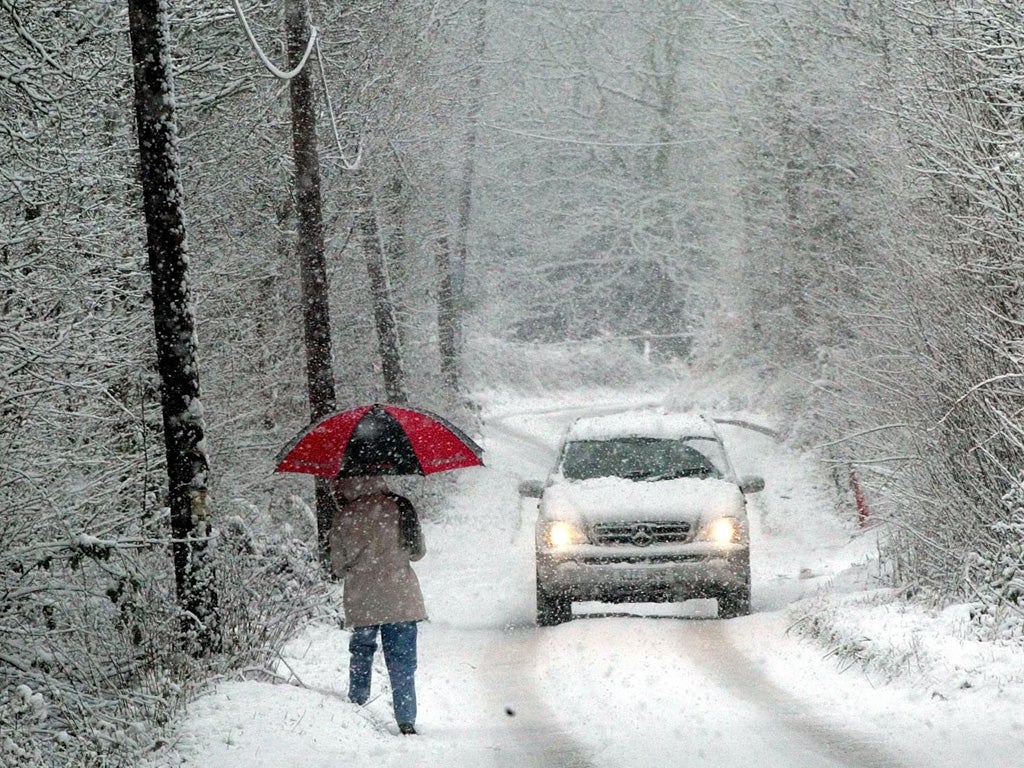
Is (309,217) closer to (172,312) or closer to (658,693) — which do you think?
(172,312)

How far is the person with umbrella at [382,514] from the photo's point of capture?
28.3 ft

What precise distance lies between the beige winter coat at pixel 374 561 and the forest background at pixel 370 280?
1.21 m

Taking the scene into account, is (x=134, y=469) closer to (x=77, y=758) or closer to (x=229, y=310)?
(x=77, y=758)

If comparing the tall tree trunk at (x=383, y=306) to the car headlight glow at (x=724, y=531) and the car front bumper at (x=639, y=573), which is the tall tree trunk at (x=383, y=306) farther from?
the car headlight glow at (x=724, y=531)

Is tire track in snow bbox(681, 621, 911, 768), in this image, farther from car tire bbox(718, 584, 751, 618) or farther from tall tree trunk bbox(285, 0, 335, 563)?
tall tree trunk bbox(285, 0, 335, 563)

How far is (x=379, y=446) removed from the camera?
862 cm

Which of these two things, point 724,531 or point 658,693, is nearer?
point 658,693

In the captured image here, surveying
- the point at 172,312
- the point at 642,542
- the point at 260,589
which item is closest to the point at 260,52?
the point at 172,312

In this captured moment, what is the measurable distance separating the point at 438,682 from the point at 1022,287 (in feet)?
19.0

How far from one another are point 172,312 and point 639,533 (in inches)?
193

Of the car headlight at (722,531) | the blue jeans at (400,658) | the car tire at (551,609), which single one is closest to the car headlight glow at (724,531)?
the car headlight at (722,531)

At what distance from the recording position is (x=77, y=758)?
320 inches

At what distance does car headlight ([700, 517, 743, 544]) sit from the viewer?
12.8 meters

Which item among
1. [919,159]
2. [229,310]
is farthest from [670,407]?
[919,159]
